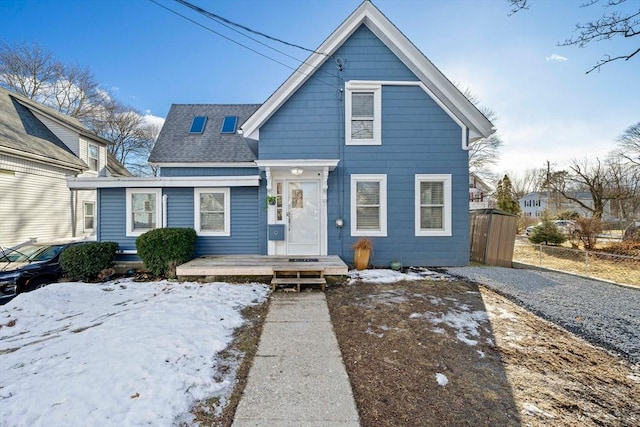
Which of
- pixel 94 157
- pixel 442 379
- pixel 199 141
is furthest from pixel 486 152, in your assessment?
pixel 94 157

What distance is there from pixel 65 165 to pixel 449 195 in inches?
620

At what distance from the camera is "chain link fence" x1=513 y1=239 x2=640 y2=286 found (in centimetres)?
838

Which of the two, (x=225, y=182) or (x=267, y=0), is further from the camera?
(x=267, y=0)

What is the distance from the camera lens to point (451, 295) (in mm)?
5277

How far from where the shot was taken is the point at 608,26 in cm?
520

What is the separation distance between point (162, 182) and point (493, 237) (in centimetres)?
1008

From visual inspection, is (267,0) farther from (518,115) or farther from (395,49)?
(518,115)

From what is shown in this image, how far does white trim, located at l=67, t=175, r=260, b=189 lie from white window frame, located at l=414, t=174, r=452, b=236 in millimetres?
4564

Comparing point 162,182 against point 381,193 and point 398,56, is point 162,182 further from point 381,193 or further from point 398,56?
point 398,56

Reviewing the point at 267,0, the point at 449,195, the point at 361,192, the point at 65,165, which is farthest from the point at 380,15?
the point at 65,165

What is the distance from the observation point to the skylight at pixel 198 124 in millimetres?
9820

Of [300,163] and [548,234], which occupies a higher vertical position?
[300,163]

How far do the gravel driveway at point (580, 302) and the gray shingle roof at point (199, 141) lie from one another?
25.3 feet

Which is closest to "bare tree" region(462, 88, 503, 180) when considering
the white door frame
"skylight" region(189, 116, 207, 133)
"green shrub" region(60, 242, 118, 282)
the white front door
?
the white door frame
